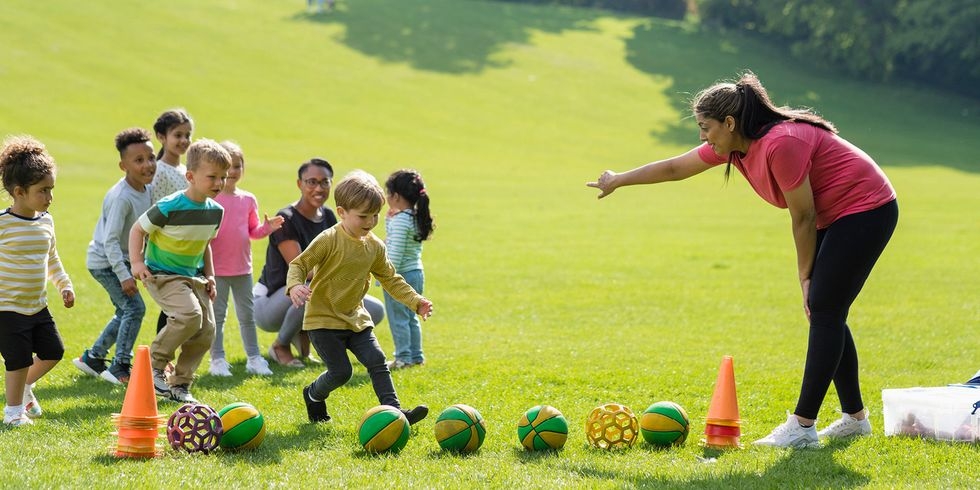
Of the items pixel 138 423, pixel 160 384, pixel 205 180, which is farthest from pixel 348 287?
pixel 160 384

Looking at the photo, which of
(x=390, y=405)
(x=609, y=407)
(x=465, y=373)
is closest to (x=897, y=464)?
(x=609, y=407)

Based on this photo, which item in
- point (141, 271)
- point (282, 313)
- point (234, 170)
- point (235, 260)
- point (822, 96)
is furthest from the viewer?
point (822, 96)

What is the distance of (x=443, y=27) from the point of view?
67.9 meters

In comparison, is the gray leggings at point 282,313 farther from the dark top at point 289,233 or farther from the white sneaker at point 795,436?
the white sneaker at point 795,436

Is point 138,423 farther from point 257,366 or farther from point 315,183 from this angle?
point 315,183

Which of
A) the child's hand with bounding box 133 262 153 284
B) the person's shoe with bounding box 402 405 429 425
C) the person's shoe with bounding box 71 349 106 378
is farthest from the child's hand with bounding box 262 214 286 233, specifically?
the person's shoe with bounding box 402 405 429 425

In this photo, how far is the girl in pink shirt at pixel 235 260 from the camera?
9.37 m

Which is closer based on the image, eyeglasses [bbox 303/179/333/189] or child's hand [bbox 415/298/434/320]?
child's hand [bbox 415/298/434/320]

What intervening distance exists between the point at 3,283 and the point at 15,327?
311 mm

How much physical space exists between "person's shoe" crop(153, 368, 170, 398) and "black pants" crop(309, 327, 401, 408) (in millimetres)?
1590

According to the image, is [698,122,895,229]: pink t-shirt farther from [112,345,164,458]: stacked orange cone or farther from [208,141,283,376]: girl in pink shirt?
[208,141,283,376]: girl in pink shirt

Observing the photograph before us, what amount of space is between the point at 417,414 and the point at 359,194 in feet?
4.91

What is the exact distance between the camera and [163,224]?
7848 mm

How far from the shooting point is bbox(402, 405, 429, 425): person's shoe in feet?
22.3
